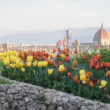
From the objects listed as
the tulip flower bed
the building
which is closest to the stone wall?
the tulip flower bed

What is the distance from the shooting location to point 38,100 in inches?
161

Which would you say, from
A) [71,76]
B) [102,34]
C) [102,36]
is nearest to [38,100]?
[71,76]

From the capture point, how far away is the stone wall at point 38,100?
3.84 metres

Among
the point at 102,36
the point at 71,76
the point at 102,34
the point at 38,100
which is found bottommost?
the point at 102,36

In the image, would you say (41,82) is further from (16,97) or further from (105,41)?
(105,41)

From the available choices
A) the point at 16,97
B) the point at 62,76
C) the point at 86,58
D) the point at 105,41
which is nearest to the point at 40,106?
the point at 16,97

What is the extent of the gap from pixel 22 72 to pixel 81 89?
1.63 metres

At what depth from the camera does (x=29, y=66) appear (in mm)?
5078

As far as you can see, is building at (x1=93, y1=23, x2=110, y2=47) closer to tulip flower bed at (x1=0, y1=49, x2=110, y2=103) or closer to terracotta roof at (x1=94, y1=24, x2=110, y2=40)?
terracotta roof at (x1=94, y1=24, x2=110, y2=40)

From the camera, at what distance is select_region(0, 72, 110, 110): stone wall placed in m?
3.84

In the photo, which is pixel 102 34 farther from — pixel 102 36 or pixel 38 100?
pixel 38 100

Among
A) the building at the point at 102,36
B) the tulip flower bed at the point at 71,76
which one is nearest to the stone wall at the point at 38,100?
the tulip flower bed at the point at 71,76

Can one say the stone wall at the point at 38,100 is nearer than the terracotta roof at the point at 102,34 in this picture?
Yes

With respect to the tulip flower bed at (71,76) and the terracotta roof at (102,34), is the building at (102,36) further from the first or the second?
the tulip flower bed at (71,76)
